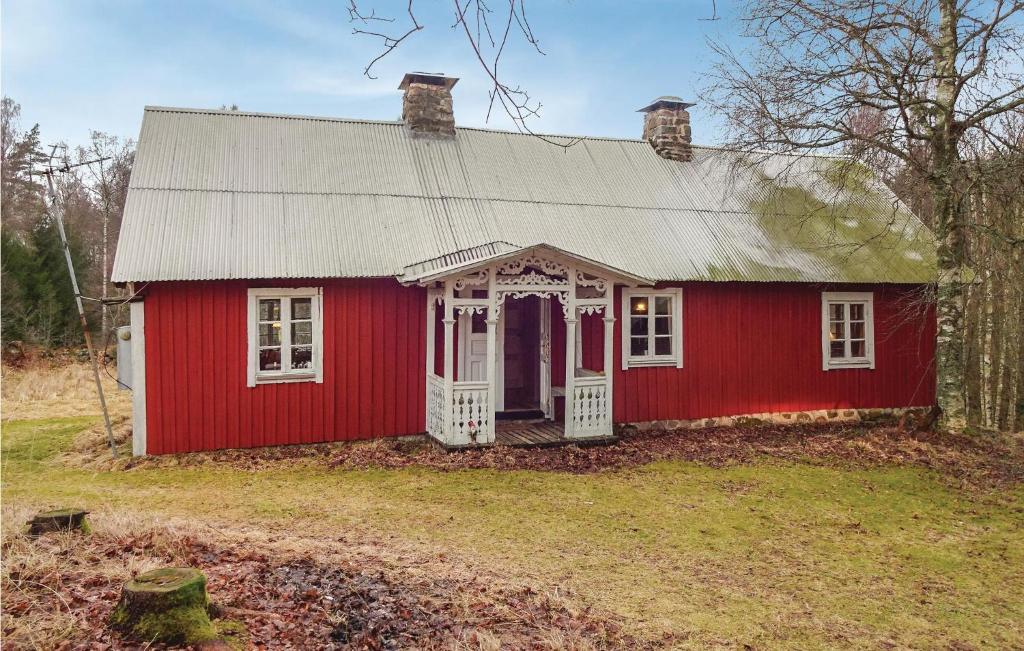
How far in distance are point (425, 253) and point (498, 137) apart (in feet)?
15.0

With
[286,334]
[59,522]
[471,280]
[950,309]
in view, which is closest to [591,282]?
[471,280]

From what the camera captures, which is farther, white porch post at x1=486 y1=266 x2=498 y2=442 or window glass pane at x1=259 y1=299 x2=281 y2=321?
window glass pane at x1=259 y1=299 x2=281 y2=321

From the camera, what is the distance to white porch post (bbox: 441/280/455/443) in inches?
380

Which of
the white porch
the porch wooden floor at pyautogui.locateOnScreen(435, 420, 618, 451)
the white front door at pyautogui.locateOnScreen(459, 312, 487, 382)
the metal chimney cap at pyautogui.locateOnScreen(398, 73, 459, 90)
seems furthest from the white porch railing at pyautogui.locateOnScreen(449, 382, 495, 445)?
the metal chimney cap at pyautogui.locateOnScreen(398, 73, 459, 90)

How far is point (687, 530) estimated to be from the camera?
7.08 metres

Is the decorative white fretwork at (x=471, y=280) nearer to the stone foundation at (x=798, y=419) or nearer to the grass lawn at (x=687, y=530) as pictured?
the grass lawn at (x=687, y=530)

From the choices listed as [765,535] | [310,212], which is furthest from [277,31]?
[310,212]

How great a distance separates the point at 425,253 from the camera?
1079 centimetres

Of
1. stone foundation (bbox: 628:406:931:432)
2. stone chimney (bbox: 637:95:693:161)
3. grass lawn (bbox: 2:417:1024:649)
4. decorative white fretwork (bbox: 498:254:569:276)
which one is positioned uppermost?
stone chimney (bbox: 637:95:693:161)

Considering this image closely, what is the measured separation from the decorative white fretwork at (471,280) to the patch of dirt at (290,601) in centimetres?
496

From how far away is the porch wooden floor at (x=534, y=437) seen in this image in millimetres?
10234

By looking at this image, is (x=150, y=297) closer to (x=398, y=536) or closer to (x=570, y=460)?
(x=398, y=536)

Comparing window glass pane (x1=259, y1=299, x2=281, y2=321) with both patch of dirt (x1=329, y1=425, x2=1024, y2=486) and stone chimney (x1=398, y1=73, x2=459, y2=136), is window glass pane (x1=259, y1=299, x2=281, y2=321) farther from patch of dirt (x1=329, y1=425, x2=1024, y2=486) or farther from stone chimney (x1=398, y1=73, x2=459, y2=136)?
stone chimney (x1=398, y1=73, x2=459, y2=136)

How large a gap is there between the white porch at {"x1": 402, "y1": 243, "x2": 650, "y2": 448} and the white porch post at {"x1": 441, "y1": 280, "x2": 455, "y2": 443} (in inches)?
0.6
